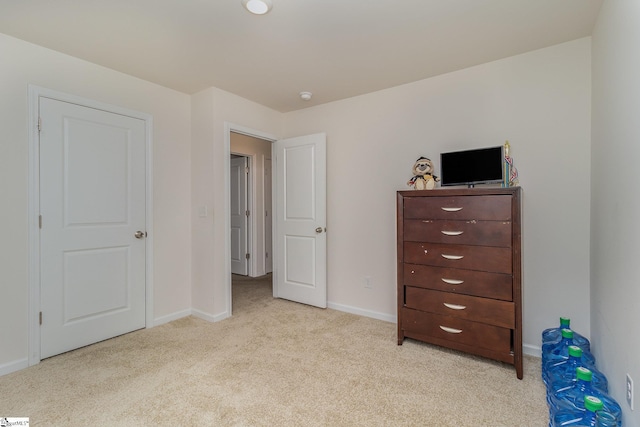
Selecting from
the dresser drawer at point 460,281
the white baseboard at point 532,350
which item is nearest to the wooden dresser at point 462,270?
the dresser drawer at point 460,281

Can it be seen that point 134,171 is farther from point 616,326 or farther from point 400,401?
point 616,326

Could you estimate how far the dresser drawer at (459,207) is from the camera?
2.10 meters

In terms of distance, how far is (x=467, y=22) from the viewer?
6.55ft

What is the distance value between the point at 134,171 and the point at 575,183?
11.8 ft

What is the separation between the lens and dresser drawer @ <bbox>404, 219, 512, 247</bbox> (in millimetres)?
2107

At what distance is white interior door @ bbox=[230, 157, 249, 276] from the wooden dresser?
127 inches

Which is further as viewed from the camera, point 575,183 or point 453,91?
point 453,91

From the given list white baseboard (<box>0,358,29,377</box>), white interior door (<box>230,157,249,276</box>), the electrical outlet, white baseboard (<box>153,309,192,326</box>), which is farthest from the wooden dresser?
white interior door (<box>230,157,249,276</box>)

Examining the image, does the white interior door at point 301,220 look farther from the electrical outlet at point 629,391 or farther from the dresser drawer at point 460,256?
the electrical outlet at point 629,391

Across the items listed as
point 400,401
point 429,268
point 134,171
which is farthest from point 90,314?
point 429,268

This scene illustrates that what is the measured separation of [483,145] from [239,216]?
12.5 feet

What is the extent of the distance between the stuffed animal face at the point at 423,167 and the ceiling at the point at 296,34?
0.78 m

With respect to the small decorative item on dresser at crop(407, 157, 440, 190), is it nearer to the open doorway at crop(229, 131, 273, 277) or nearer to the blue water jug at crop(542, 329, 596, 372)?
the blue water jug at crop(542, 329, 596, 372)

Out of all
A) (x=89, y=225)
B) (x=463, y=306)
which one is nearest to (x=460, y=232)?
(x=463, y=306)
